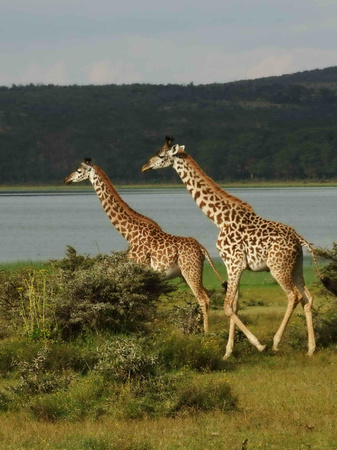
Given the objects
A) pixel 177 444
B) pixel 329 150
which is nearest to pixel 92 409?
pixel 177 444

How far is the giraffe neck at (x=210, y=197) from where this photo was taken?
1566 centimetres

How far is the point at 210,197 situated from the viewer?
15922 mm

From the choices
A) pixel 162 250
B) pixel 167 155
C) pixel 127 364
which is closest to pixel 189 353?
pixel 127 364

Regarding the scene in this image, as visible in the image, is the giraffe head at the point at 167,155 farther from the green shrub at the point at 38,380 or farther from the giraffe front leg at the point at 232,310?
the green shrub at the point at 38,380

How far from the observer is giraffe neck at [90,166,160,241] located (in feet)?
59.5

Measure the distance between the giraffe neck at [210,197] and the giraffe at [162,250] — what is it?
1164mm

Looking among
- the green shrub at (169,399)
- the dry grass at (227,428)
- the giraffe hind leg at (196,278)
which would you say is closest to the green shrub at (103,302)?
the giraffe hind leg at (196,278)

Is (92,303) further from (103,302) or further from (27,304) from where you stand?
(27,304)

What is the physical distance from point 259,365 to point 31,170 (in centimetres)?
18336

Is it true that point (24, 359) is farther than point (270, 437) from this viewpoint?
Yes

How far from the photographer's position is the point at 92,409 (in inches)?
460

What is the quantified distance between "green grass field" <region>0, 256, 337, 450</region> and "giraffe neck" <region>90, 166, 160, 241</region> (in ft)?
11.1

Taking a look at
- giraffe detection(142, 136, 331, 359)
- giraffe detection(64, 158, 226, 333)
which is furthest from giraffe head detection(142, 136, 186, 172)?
giraffe detection(64, 158, 226, 333)

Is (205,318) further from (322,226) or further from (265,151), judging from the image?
(265,151)
